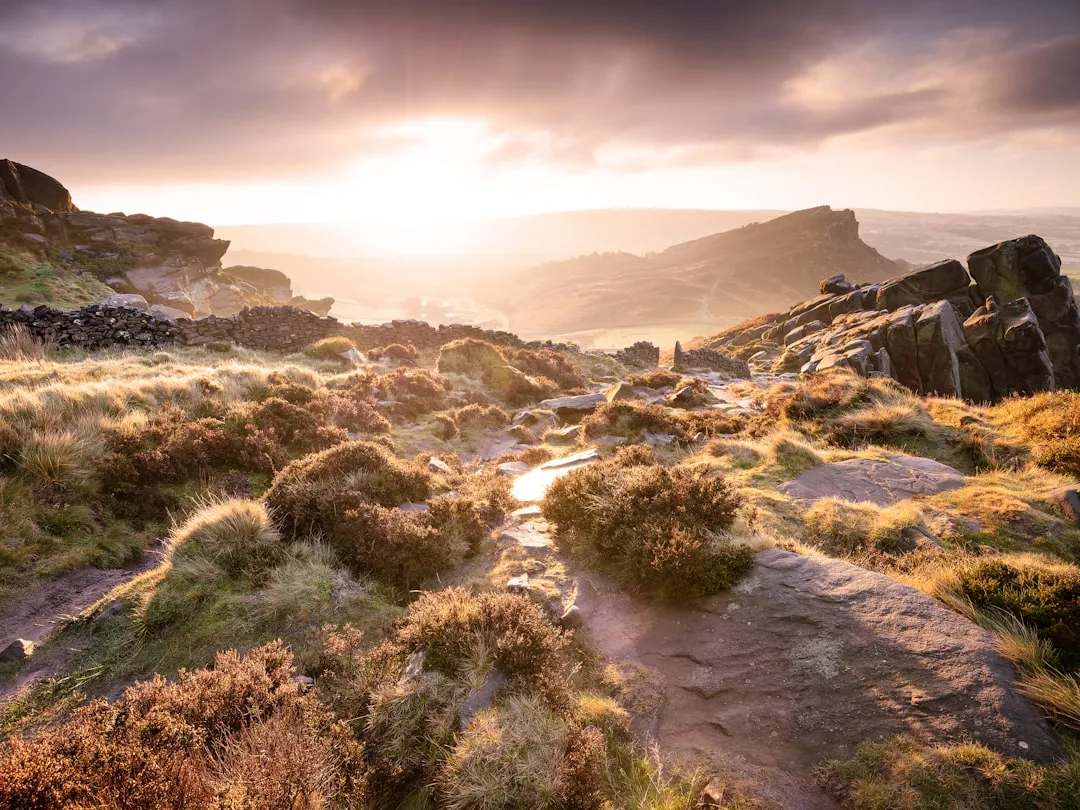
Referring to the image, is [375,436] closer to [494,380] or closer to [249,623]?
[249,623]

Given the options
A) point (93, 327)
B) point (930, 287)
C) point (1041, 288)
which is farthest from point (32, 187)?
point (1041, 288)

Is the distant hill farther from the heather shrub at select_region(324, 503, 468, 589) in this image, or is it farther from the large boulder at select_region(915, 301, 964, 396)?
the heather shrub at select_region(324, 503, 468, 589)

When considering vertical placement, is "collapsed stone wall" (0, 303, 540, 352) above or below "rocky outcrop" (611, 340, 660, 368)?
above

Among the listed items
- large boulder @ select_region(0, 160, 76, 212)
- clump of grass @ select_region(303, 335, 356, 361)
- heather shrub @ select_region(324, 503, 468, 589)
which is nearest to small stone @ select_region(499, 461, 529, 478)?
heather shrub @ select_region(324, 503, 468, 589)

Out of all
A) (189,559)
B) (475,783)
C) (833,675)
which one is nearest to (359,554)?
(189,559)

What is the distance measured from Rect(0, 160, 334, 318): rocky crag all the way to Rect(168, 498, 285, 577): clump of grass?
35650 millimetres

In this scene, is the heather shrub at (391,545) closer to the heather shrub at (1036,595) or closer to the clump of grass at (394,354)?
the heather shrub at (1036,595)

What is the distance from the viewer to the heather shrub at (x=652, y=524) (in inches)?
267

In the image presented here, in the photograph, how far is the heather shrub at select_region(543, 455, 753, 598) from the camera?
6.77 m

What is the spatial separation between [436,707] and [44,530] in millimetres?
7802

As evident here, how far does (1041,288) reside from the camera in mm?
30344

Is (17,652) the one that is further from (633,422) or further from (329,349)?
(329,349)

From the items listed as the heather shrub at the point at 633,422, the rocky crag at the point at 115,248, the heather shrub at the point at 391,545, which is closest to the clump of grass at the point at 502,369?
the heather shrub at the point at 633,422

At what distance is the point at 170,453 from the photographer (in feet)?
33.9
